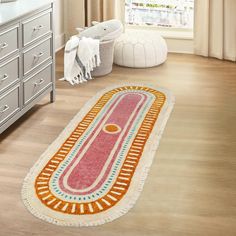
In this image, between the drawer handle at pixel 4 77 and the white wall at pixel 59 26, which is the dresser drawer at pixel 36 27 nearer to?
the drawer handle at pixel 4 77

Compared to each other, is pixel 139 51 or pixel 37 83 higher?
pixel 139 51

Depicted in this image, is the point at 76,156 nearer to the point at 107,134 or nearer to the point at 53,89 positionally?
the point at 107,134

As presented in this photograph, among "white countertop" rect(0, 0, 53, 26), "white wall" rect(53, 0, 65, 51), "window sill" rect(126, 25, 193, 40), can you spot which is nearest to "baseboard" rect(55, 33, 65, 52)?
"white wall" rect(53, 0, 65, 51)

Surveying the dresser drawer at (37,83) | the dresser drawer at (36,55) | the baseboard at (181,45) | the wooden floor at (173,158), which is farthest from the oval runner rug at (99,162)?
the baseboard at (181,45)

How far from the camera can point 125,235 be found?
2.54 meters

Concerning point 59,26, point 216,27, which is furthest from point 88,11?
point 216,27

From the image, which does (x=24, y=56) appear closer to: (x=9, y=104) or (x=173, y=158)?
(x=9, y=104)

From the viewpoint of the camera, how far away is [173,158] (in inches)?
132

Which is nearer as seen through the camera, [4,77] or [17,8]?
[4,77]

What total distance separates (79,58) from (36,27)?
991 mm

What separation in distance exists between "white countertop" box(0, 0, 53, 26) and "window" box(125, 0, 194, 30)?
1.99 meters

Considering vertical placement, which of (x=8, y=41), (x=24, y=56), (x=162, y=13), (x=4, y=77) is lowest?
(x=4, y=77)

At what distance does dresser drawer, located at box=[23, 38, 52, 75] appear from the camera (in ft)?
12.2

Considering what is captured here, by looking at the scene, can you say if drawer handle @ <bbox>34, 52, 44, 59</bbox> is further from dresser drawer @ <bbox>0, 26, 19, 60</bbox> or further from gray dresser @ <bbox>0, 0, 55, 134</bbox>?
dresser drawer @ <bbox>0, 26, 19, 60</bbox>
